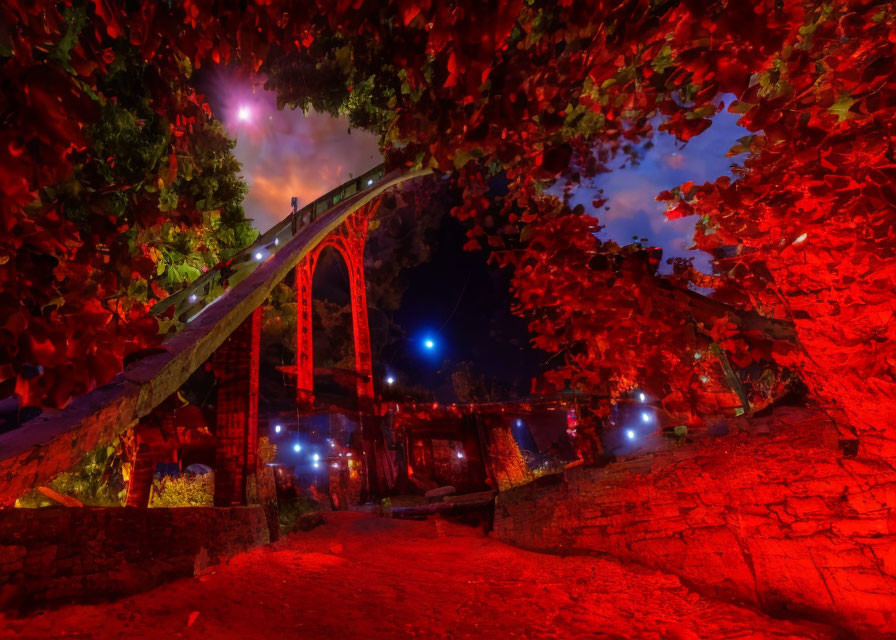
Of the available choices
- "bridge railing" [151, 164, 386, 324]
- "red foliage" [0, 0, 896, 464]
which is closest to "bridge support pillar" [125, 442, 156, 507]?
"bridge railing" [151, 164, 386, 324]

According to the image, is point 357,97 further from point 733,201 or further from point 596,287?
point 733,201

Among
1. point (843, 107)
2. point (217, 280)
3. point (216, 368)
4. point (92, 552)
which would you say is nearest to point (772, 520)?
point (843, 107)

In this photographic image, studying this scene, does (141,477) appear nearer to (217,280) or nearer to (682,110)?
(217,280)

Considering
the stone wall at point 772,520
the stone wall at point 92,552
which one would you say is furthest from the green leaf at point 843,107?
the stone wall at point 92,552

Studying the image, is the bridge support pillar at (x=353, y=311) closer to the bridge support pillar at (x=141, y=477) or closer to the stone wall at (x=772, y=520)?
the bridge support pillar at (x=141, y=477)

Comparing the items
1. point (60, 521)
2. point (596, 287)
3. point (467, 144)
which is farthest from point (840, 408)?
point (60, 521)

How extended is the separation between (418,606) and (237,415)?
7034 millimetres

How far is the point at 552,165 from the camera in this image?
3033mm

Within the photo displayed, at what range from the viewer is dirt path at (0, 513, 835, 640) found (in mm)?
3574

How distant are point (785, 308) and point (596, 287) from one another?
184cm

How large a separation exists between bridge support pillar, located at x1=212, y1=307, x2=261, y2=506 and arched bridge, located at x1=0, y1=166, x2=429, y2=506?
0.02 meters

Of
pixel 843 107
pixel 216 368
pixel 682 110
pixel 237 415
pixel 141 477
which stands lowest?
pixel 141 477

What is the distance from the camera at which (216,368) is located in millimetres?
10211

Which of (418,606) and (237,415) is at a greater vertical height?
(237,415)
